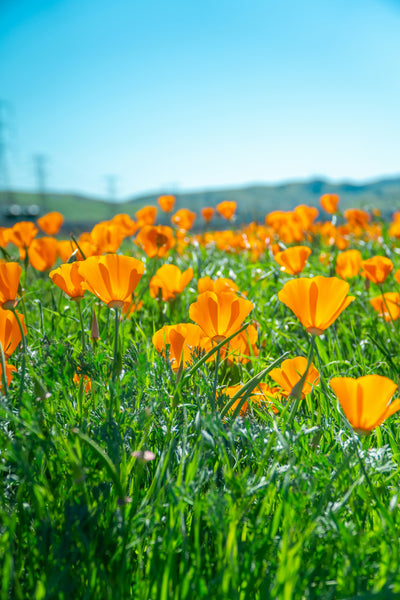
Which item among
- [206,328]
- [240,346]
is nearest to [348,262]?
[240,346]

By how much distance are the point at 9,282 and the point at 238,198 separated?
452ft

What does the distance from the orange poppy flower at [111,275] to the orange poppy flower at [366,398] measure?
1.89ft

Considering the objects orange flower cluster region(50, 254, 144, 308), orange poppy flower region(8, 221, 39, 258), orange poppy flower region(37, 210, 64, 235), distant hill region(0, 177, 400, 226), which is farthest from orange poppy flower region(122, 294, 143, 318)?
distant hill region(0, 177, 400, 226)

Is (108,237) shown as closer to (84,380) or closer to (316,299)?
(84,380)

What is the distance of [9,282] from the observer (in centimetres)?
122

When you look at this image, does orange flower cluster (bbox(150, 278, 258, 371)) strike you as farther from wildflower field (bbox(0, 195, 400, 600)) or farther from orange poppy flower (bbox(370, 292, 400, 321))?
orange poppy flower (bbox(370, 292, 400, 321))

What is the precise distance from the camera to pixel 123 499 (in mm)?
911

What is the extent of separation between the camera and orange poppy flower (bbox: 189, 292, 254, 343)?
1.17m

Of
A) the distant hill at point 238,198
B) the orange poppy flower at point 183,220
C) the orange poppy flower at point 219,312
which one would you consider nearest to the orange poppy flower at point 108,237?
the orange poppy flower at point 219,312

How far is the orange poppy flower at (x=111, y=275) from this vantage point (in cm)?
117

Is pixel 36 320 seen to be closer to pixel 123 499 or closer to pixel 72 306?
pixel 72 306

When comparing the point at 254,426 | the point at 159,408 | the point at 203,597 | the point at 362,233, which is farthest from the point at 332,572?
the point at 362,233

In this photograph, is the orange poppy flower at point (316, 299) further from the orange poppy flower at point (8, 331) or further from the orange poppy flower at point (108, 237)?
the orange poppy flower at point (108, 237)

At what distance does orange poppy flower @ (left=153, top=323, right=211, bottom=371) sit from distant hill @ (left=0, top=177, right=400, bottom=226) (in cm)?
7553
